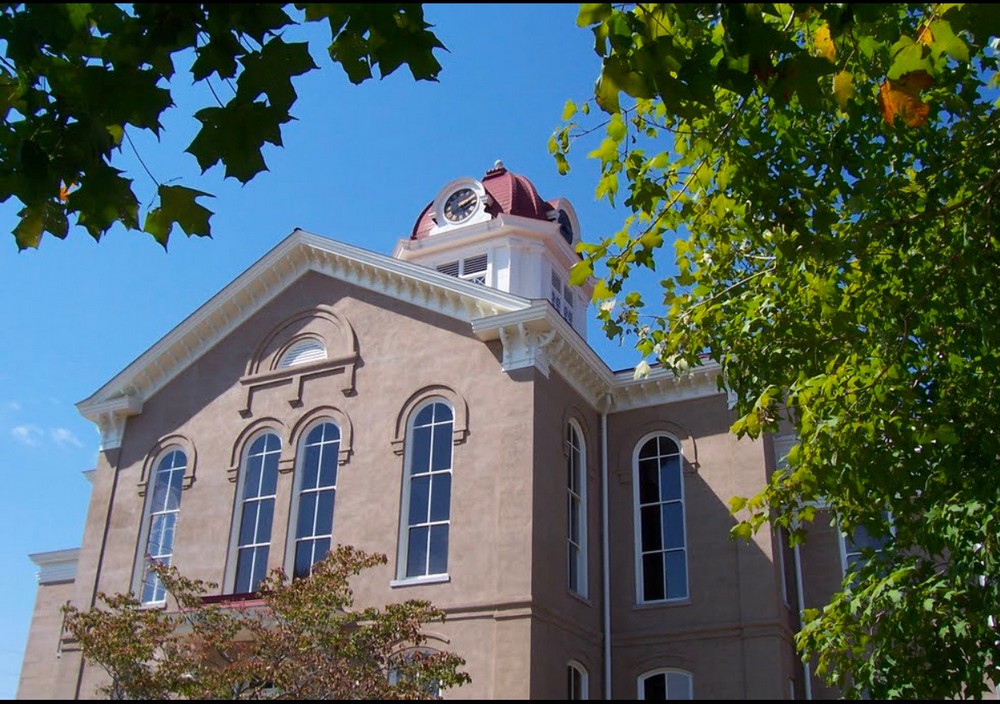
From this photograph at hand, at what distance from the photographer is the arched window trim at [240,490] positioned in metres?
21.7

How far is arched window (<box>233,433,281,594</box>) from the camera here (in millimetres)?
21625

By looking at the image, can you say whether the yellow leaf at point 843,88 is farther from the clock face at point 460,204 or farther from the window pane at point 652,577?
the clock face at point 460,204

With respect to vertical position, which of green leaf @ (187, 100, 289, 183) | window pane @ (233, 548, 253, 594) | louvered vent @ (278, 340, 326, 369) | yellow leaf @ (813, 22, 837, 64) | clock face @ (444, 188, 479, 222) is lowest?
green leaf @ (187, 100, 289, 183)

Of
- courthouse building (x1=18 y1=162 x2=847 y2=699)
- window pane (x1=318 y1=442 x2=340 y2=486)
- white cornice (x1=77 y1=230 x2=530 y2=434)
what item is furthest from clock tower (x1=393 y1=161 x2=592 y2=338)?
window pane (x1=318 y1=442 x2=340 y2=486)

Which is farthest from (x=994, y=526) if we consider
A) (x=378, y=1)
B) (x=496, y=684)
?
(x=496, y=684)

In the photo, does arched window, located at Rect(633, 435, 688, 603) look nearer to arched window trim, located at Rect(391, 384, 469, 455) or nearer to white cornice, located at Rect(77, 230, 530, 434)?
arched window trim, located at Rect(391, 384, 469, 455)

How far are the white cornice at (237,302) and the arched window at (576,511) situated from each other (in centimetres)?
447

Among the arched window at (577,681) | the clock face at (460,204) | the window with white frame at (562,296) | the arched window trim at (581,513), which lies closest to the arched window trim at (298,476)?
the arched window trim at (581,513)

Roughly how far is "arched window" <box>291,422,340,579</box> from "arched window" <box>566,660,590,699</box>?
5.34m

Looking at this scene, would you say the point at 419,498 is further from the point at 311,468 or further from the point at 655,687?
the point at 655,687

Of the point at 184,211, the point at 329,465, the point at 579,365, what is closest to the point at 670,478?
the point at 579,365

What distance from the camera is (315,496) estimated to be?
21.7m

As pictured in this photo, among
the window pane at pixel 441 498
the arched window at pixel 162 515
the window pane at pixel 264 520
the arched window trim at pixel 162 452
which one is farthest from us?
the arched window trim at pixel 162 452

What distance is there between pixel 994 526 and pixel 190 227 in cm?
797
